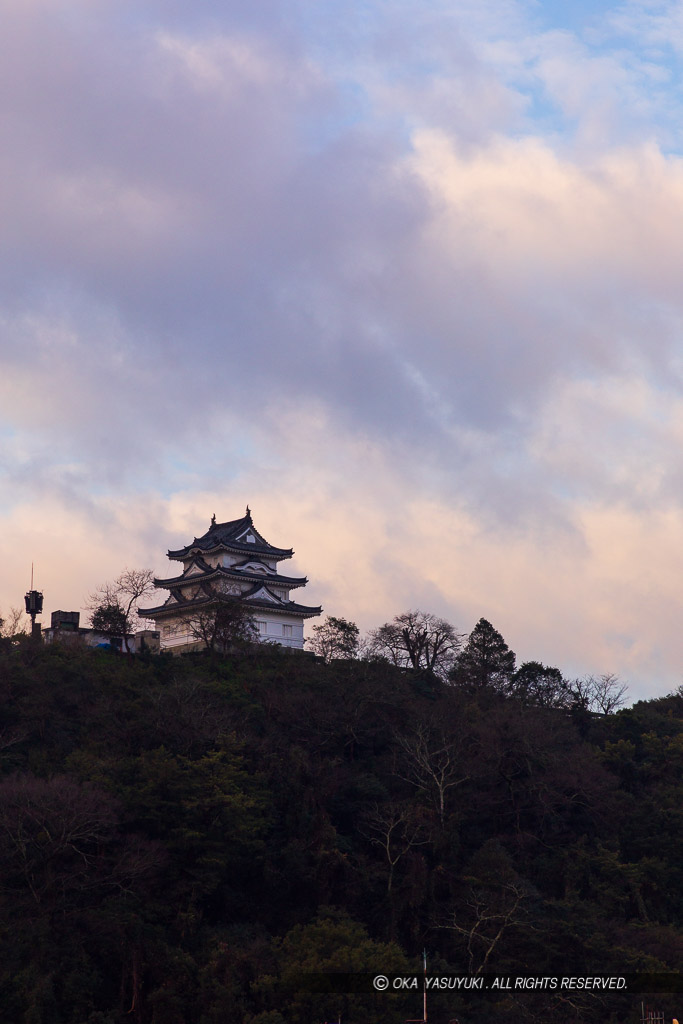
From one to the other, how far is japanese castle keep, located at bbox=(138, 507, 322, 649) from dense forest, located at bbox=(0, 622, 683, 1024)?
383 inches

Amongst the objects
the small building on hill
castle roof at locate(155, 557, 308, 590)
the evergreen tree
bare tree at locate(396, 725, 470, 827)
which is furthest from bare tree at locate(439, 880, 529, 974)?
castle roof at locate(155, 557, 308, 590)

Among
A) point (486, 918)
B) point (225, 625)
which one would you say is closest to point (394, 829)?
point (486, 918)

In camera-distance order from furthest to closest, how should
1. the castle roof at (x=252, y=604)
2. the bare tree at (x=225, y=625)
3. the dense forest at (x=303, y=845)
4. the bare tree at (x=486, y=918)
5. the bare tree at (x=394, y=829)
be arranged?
the castle roof at (x=252, y=604) < the bare tree at (x=225, y=625) < the bare tree at (x=394, y=829) < the bare tree at (x=486, y=918) < the dense forest at (x=303, y=845)

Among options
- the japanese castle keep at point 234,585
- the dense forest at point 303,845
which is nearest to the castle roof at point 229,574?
the japanese castle keep at point 234,585

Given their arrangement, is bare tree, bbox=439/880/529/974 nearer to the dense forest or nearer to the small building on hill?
the dense forest

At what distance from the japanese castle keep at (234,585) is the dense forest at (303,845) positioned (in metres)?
9.73

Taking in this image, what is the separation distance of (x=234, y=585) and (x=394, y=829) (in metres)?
24.1

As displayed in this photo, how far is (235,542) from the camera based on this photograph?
62312mm

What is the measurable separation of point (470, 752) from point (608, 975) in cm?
1042

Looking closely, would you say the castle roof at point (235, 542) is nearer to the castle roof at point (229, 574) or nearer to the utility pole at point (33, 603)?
the castle roof at point (229, 574)

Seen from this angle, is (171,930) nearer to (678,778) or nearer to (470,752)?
(470,752)

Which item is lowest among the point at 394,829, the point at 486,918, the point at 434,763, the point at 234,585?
the point at 486,918

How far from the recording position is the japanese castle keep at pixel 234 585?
193 feet

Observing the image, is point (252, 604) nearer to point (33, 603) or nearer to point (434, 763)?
point (33, 603)
